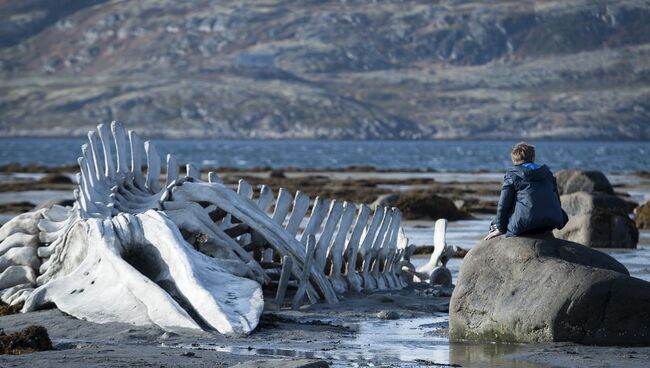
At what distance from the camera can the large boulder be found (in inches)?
421

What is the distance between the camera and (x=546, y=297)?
10820 mm

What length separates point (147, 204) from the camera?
44.3 feet

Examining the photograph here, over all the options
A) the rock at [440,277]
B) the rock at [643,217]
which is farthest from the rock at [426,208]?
the rock at [440,277]

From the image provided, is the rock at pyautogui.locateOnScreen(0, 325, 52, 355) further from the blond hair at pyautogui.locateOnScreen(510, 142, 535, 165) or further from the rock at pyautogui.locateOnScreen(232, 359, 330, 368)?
the blond hair at pyautogui.locateOnScreen(510, 142, 535, 165)

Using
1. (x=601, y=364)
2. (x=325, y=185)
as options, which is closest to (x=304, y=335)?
(x=601, y=364)

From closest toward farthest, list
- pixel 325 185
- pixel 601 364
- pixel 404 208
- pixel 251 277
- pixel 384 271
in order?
1. pixel 601 364
2. pixel 251 277
3. pixel 384 271
4. pixel 404 208
5. pixel 325 185

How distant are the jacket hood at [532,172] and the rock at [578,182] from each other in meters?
26.9

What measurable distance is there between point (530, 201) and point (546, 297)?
92cm

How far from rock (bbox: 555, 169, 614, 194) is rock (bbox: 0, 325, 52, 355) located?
2879 cm

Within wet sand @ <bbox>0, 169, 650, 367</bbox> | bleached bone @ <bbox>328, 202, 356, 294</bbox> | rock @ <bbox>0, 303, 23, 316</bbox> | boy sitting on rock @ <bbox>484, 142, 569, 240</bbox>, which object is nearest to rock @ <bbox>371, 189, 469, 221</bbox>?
bleached bone @ <bbox>328, 202, 356, 294</bbox>

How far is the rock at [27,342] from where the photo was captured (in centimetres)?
1030

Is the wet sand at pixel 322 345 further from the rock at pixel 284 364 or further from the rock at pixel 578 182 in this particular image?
the rock at pixel 578 182

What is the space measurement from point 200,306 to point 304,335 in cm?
102

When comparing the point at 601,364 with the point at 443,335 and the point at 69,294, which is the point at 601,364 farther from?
the point at 69,294
